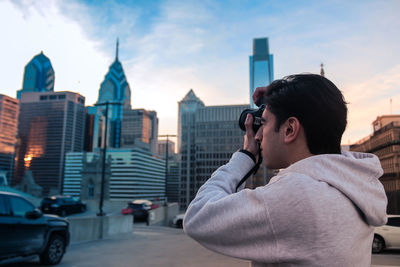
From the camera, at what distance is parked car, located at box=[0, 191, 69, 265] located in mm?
6036

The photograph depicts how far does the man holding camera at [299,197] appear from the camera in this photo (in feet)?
2.92

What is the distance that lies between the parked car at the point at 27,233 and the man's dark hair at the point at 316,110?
22.3 ft

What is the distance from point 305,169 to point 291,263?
0.30 meters

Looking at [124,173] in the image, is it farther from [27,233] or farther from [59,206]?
[27,233]

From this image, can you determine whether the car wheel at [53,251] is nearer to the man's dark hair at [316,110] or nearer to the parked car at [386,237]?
the man's dark hair at [316,110]

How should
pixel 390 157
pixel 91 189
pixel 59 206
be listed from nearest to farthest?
pixel 59 206 → pixel 390 157 → pixel 91 189

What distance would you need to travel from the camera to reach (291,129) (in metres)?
1.12

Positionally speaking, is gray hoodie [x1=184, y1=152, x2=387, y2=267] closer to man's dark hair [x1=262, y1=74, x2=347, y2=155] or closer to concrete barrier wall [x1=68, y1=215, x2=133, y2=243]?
man's dark hair [x1=262, y1=74, x2=347, y2=155]

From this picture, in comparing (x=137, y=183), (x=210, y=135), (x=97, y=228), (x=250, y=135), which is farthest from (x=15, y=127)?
(x=250, y=135)

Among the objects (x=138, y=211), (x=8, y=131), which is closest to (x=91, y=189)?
(x=138, y=211)

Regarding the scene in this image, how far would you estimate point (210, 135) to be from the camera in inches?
3757

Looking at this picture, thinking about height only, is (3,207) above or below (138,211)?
above

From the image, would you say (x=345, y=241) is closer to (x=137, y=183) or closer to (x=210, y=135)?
(x=210, y=135)

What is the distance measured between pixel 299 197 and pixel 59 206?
114 ft
